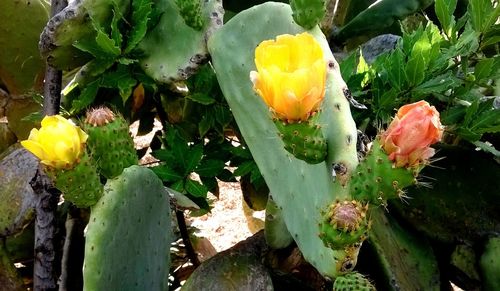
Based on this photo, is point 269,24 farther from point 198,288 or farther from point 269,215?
point 198,288

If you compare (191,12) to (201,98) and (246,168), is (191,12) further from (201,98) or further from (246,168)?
(246,168)

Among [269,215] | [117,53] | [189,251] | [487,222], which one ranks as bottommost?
[189,251]

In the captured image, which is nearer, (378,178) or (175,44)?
(378,178)

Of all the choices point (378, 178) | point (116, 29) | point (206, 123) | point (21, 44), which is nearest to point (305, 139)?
point (378, 178)

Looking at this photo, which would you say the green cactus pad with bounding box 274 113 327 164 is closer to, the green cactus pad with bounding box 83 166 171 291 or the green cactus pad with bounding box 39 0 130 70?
the green cactus pad with bounding box 83 166 171 291

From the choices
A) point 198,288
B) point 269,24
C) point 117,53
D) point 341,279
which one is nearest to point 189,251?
point 198,288
